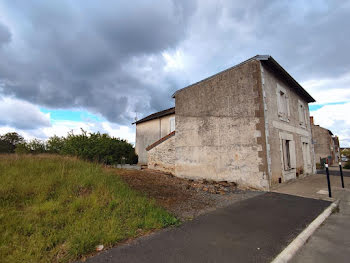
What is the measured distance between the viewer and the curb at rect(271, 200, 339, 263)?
7.68ft

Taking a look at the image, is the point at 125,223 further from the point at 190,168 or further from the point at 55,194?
the point at 190,168

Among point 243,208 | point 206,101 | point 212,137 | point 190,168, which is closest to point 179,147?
point 190,168

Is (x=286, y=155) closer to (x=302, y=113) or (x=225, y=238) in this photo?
(x=302, y=113)

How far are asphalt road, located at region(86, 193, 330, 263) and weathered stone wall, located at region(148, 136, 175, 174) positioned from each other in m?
6.83

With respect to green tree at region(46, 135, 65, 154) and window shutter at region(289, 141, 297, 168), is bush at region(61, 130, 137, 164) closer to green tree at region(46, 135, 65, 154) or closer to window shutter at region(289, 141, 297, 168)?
green tree at region(46, 135, 65, 154)

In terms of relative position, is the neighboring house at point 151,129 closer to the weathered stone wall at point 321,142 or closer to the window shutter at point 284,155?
the window shutter at point 284,155

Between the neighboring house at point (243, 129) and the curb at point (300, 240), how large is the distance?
2.85 metres

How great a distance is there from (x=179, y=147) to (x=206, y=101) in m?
3.25

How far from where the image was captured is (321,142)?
22.9 m

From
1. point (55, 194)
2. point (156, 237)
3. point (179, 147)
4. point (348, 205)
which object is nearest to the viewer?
point (156, 237)

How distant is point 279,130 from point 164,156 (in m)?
6.85

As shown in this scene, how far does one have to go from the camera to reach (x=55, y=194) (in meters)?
3.99

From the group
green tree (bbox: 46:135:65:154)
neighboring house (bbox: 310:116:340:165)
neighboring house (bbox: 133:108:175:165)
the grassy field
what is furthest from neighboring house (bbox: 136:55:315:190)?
neighboring house (bbox: 310:116:340:165)

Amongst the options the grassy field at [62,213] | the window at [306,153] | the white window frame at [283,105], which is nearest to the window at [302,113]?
the window at [306,153]
